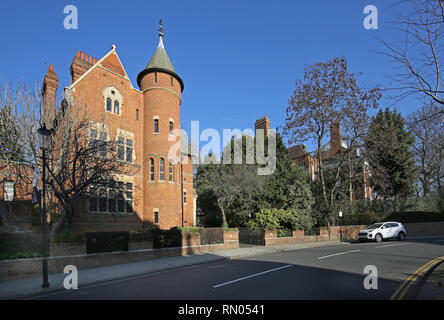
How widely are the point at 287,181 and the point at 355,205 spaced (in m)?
14.9

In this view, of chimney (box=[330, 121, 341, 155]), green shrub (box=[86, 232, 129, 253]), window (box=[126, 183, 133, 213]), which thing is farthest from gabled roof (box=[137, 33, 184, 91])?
green shrub (box=[86, 232, 129, 253])

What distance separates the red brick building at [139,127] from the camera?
22406 mm

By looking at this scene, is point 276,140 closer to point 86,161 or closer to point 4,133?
point 86,161

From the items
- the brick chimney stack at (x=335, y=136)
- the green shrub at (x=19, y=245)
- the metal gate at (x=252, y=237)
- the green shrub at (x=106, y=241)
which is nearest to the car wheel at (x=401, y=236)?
the brick chimney stack at (x=335, y=136)

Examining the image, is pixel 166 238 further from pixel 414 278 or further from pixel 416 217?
pixel 416 217

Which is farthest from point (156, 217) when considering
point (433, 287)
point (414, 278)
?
point (433, 287)

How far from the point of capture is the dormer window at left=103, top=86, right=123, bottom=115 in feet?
77.2

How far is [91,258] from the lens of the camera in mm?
13711

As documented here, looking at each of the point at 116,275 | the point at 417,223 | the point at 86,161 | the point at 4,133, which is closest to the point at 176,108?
the point at 86,161

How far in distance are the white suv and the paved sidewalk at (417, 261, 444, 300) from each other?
50.7 ft

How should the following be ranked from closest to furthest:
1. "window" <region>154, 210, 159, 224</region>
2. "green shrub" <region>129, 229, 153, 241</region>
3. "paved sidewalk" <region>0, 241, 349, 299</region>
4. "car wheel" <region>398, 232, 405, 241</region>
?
"paved sidewalk" <region>0, 241, 349, 299</region>, "green shrub" <region>129, 229, 153, 241</region>, "window" <region>154, 210, 159, 224</region>, "car wheel" <region>398, 232, 405, 241</region>

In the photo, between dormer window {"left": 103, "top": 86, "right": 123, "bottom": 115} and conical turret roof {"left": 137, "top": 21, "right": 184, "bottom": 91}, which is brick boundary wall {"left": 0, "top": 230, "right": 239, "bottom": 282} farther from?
conical turret roof {"left": 137, "top": 21, "right": 184, "bottom": 91}

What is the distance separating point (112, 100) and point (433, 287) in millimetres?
24022
